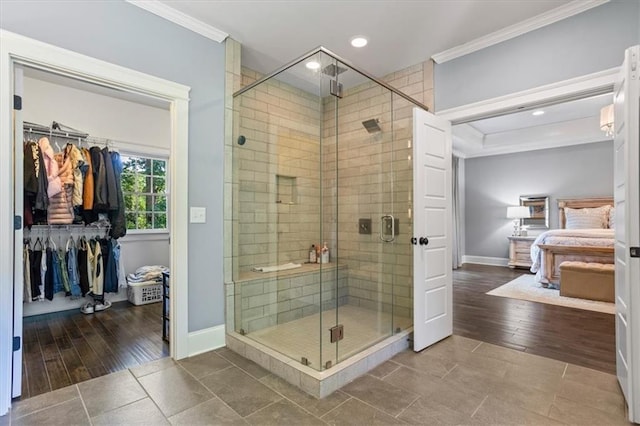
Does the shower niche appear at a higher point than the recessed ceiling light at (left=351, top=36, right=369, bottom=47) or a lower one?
lower

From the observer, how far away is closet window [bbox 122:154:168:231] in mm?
4605

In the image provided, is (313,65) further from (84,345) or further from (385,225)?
(84,345)

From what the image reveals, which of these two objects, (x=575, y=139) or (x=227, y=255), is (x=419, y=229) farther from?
(x=575, y=139)

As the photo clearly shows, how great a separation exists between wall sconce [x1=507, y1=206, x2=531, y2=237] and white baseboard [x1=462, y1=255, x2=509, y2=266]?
2.18ft

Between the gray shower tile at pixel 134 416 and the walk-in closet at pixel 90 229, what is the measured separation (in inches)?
23.8

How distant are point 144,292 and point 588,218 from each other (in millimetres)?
7786

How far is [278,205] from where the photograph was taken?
11.0 feet

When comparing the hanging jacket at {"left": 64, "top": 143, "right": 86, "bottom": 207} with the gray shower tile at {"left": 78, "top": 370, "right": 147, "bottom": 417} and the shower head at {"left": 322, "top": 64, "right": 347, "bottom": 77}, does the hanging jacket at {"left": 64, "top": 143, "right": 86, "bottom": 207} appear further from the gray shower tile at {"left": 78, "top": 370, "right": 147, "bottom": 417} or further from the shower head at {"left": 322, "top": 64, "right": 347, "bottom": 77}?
the shower head at {"left": 322, "top": 64, "right": 347, "bottom": 77}

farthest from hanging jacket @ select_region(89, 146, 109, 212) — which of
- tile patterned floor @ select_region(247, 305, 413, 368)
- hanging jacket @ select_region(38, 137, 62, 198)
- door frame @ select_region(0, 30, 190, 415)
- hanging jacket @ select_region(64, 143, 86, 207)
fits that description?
tile patterned floor @ select_region(247, 305, 413, 368)

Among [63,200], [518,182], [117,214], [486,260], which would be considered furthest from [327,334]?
[518,182]

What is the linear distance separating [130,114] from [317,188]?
10.1 ft

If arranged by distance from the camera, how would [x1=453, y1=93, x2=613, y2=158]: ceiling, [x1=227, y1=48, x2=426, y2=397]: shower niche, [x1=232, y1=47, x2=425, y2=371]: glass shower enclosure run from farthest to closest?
[x1=453, y1=93, x2=613, y2=158]: ceiling
[x1=232, y1=47, x2=425, y2=371]: glass shower enclosure
[x1=227, y1=48, x2=426, y2=397]: shower niche

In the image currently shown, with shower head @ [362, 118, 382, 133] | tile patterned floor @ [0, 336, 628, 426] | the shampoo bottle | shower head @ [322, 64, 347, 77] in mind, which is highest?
shower head @ [322, 64, 347, 77]

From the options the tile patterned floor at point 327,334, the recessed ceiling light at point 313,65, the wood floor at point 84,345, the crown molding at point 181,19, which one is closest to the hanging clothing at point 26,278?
the wood floor at point 84,345
